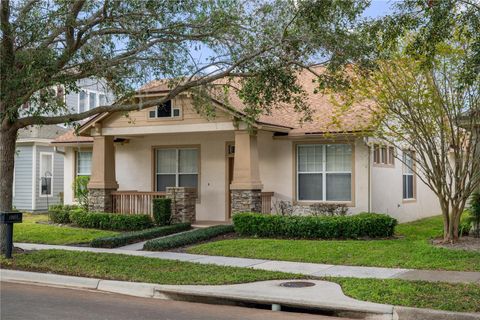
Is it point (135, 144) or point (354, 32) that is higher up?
point (354, 32)

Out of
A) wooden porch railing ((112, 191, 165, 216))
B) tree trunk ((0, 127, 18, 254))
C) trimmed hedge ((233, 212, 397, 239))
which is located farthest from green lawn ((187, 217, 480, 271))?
wooden porch railing ((112, 191, 165, 216))

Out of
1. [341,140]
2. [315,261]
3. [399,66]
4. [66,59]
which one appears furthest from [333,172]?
[66,59]

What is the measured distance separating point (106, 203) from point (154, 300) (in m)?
11.2

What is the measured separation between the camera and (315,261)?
1240 centimetres

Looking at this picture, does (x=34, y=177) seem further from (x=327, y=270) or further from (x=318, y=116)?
(x=327, y=270)

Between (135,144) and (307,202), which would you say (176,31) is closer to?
(307,202)

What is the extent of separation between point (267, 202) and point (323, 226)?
4024 millimetres

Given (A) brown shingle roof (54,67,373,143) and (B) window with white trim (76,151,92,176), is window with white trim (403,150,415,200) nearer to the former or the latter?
(A) brown shingle roof (54,67,373,143)

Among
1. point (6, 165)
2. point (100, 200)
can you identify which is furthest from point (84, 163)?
point (6, 165)

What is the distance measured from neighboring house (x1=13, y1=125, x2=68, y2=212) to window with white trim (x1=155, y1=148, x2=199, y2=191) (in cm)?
707

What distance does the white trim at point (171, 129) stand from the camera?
58.7 feet

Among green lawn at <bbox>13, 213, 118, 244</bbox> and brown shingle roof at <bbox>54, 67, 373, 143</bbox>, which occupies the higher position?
brown shingle roof at <bbox>54, 67, 373, 143</bbox>

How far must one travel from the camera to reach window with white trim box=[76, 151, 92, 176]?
23789 mm

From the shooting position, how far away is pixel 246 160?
17531 millimetres
